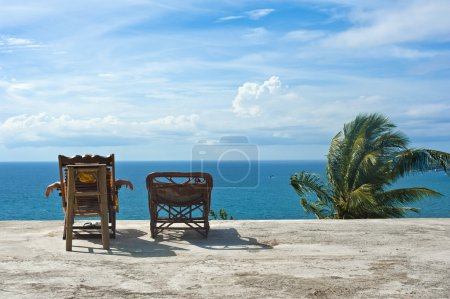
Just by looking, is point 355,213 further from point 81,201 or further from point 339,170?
point 81,201

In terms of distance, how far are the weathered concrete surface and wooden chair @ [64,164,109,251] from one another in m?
0.32

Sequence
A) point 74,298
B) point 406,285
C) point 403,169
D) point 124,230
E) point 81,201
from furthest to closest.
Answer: point 403,169
point 124,230
point 81,201
point 406,285
point 74,298

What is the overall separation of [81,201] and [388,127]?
9.49 m

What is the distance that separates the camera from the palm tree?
47.5 feet

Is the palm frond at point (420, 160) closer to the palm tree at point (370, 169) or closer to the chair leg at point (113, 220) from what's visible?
the palm tree at point (370, 169)

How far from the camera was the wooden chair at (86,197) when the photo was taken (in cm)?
749

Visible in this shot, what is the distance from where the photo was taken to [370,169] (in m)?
15.0

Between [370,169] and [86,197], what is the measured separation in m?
9.15

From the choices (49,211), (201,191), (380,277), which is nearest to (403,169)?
(201,191)

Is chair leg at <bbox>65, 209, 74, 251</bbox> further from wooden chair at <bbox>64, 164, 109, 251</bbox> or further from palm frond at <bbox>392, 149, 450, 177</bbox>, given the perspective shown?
palm frond at <bbox>392, 149, 450, 177</bbox>

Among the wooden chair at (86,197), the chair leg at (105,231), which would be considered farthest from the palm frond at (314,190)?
the chair leg at (105,231)

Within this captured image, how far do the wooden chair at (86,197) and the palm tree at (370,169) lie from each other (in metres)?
8.45

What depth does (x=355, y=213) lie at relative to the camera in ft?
50.2

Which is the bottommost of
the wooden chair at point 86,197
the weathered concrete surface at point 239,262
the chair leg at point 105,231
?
the weathered concrete surface at point 239,262
